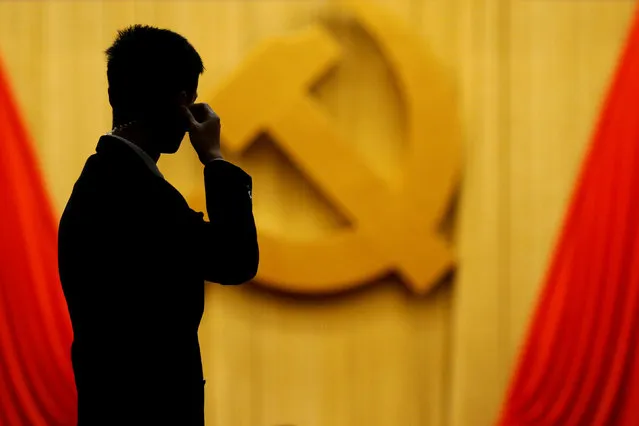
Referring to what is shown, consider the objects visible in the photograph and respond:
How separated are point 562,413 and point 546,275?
383mm

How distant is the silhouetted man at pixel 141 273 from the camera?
2.67 ft

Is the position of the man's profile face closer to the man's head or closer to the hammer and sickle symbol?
the man's head

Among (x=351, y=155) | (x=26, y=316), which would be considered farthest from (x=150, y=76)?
(x=26, y=316)

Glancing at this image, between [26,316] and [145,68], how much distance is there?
1.36 m

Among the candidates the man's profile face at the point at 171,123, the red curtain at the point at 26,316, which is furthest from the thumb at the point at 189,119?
the red curtain at the point at 26,316

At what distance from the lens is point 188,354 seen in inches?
33.1

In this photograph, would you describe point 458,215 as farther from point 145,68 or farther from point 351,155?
point 145,68

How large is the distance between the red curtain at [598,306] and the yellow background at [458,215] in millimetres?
64

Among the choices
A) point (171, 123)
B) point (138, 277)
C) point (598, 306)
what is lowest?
point (598, 306)

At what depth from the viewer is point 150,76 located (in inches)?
34.8

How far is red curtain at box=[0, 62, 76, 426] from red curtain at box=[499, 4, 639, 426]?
1233mm

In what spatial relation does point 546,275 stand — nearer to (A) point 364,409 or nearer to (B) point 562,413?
(B) point 562,413

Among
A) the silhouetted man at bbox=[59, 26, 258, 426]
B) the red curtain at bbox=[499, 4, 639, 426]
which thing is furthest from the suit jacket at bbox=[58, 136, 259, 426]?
the red curtain at bbox=[499, 4, 639, 426]

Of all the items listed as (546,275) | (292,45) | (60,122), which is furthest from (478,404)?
(60,122)
